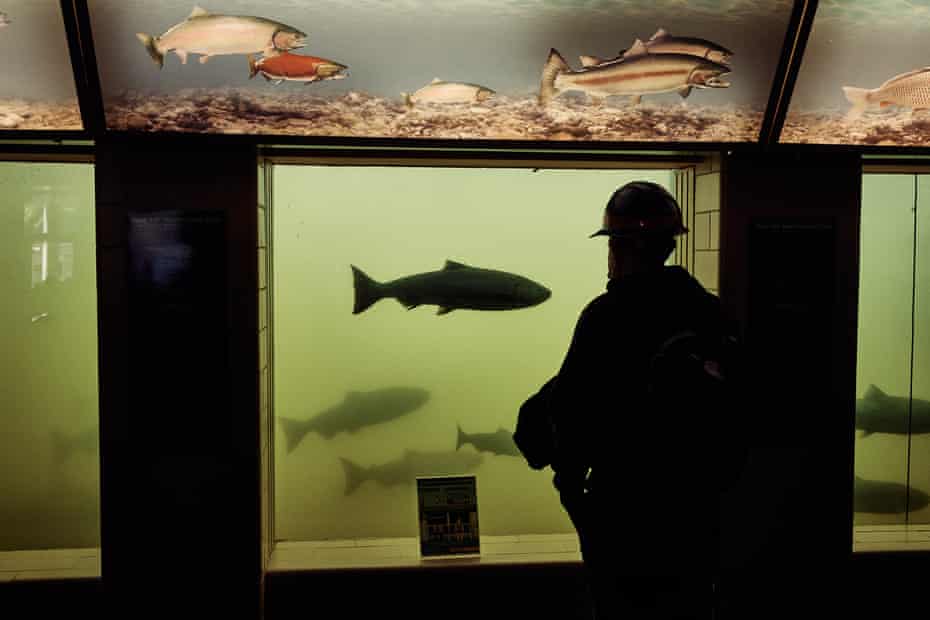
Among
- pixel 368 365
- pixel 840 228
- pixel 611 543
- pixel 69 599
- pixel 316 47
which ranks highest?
pixel 316 47

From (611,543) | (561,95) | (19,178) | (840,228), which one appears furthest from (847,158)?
(19,178)

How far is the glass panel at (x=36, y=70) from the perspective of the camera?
3336 millimetres

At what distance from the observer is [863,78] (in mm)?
3807

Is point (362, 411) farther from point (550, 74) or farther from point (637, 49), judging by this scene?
point (637, 49)

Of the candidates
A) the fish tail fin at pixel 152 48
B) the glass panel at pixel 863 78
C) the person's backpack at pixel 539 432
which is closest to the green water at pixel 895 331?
the glass panel at pixel 863 78

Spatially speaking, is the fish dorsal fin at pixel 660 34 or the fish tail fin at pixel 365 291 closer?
the fish dorsal fin at pixel 660 34

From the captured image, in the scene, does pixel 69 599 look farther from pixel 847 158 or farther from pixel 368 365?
pixel 847 158

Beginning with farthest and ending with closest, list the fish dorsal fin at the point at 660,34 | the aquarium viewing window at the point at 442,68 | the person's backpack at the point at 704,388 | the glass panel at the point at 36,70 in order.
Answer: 1. the fish dorsal fin at the point at 660,34
2. the aquarium viewing window at the point at 442,68
3. the glass panel at the point at 36,70
4. the person's backpack at the point at 704,388

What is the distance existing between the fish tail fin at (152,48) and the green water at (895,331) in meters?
3.64

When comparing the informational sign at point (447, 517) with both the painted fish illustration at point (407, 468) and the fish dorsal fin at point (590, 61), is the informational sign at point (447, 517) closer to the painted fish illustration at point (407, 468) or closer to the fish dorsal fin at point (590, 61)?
the painted fish illustration at point (407, 468)

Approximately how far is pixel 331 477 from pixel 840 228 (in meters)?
2.80

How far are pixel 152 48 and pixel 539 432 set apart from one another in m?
2.20

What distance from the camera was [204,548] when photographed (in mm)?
3730

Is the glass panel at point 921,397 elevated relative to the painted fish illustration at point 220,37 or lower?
lower
